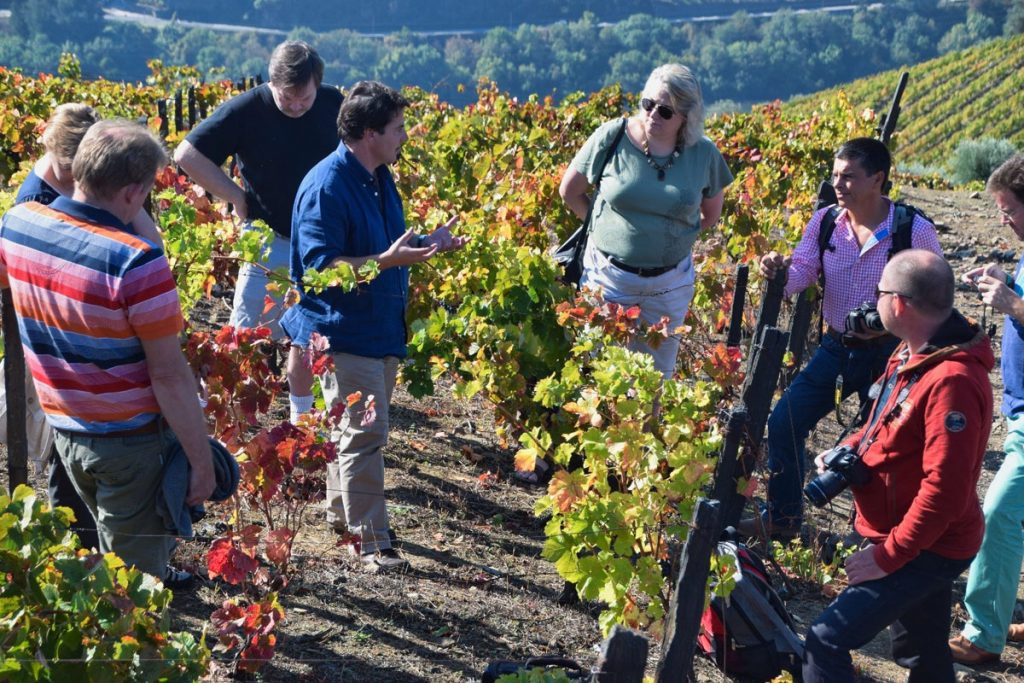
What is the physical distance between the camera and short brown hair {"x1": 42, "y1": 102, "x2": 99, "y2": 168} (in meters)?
3.10

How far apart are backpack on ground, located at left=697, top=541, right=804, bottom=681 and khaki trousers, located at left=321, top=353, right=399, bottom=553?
1222 millimetres

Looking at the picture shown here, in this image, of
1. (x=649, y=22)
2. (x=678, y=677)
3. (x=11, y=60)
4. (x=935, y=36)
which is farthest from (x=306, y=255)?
(x=935, y=36)

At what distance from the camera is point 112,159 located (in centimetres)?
262

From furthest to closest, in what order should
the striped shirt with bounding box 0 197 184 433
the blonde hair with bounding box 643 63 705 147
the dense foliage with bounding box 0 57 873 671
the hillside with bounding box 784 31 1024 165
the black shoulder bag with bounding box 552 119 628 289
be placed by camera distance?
the hillside with bounding box 784 31 1024 165 < the black shoulder bag with bounding box 552 119 628 289 < the blonde hair with bounding box 643 63 705 147 < the dense foliage with bounding box 0 57 873 671 < the striped shirt with bounding box 0 197 184 433

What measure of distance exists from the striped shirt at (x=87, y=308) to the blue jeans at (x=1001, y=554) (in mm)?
2797

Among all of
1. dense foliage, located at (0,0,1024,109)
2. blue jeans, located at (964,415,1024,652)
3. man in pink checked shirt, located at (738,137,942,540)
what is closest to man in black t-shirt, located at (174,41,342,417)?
man in pink checked shirt, located at (738,137,942,540)

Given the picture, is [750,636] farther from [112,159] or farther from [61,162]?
[61,162]

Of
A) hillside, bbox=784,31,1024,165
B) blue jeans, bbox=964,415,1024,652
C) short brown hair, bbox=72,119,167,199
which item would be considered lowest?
blue jeans, bbox=964,415,1024,652

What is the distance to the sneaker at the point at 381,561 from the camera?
4.15m

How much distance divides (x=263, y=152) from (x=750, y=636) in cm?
274

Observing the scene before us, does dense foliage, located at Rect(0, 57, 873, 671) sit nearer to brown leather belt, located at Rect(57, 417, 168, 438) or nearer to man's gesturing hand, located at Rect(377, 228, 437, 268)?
man's gesturing hand, located at Rect(377, 228, 437, 268)

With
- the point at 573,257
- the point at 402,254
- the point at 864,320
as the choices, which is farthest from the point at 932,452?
the point at 573,257

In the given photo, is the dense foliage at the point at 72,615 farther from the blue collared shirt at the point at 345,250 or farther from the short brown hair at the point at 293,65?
the short brown hair at the point at 293,65

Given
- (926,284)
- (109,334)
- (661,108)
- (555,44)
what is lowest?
(109,334)
